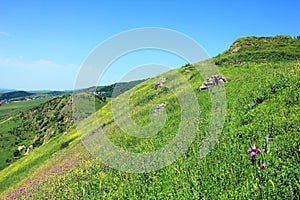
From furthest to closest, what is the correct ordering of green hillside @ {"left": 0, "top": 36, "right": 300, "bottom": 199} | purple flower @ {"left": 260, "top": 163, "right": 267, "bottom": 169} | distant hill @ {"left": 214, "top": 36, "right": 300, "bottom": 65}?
distant hill @ {"left": 214, "top": 36, "right": 300, "bottom": 65}, purple flower @ {"left": 260, "top": 163, "right": 267, "bottom": 169}, green hillside @ {"left": 0, "top": 36, "right": 300, "bottom": 199}

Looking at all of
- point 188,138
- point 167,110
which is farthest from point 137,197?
point 167,110

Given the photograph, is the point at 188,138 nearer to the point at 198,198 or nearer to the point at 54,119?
the point at 198,198

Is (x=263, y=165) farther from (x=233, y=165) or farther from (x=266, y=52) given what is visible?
(x=266, y=52)

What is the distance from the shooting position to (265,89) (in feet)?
50.0

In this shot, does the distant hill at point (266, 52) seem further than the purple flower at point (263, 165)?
Yes

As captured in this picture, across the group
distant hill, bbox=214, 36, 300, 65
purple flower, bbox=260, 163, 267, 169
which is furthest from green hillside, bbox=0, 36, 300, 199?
distant hill, bbox=214, 36, 300, 65

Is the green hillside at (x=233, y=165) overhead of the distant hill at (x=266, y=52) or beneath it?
beneath

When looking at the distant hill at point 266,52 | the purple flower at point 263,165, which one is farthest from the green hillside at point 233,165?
the distant hill at point 266,52

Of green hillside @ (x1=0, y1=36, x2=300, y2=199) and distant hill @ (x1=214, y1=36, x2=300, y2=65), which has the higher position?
distant hill @ (x1=214, y1=36, x2=300, y2=65)

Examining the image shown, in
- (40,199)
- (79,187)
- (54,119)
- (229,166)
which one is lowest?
(54,119)

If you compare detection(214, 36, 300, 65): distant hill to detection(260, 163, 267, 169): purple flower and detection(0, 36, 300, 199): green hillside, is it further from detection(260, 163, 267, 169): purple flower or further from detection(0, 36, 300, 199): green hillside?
detection(260, 163, 267, 169): purple flower

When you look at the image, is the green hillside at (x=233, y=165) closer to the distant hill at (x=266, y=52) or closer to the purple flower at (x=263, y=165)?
the purple flower at (x=263, y=165)

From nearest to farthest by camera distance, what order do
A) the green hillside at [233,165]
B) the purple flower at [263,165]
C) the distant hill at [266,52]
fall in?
the green hillside at [233,165], the purple flower at [263,165], the distant hill at [266,52]

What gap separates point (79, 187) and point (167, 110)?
40.4ft
